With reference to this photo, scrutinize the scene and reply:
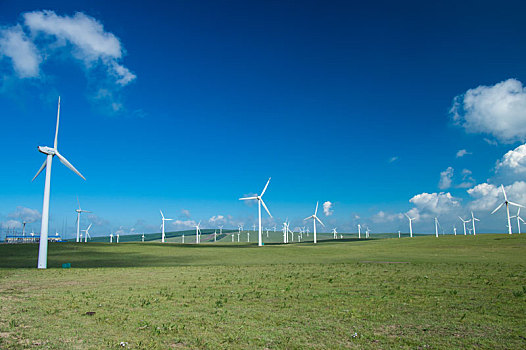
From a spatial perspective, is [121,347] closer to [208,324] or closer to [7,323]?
[208,324]

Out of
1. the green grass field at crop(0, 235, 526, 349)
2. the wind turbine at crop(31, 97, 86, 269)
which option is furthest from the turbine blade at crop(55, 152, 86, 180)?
the green grass field at crop(0, 235, 526, 349)

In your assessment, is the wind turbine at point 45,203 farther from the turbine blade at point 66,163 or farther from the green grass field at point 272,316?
the green grass field at point 272,316

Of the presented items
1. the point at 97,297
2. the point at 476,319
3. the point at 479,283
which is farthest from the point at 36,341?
the point at 479,283

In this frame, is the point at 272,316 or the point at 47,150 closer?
the point at 272,316

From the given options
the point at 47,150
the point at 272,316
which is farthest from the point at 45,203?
the point at 272,316

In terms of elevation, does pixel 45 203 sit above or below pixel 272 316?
above

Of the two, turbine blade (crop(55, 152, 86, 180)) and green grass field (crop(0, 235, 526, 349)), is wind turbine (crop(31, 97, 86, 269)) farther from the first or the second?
green grass field (crop(0, 235, 526, 349))

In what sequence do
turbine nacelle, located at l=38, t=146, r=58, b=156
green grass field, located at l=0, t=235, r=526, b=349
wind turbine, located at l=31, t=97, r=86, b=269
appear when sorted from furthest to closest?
turbine nacelle, located at l=38, t=146, r=58, b=156, wind turbine, located at l=31, t=97, r=86, b=269, green grass field, located at l=0, t=235, r=526, b=349

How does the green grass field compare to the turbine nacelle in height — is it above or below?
below

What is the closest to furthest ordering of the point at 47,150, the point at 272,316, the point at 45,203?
the point at 272,316, the point at 45,203, the point at 47,150

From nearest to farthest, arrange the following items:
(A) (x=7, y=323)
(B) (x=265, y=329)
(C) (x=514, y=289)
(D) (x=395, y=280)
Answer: (B) (x=265, y=329)
(A) (x=7, y=323)
(C) (x=514, y=289)
(D) (x=395, y=280)

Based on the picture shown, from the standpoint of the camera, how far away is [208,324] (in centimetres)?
1564

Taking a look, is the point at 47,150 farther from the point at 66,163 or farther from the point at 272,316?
the point at 272,316

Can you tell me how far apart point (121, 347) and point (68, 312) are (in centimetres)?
784
